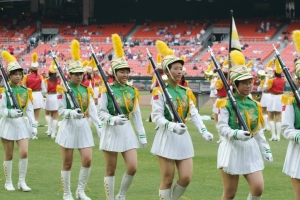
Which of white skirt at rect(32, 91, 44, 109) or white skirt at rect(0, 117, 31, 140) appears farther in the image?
white skirt at rect(32, 91, 44, 109)

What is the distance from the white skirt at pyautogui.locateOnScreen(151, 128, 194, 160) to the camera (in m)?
7.81

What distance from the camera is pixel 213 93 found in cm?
2159

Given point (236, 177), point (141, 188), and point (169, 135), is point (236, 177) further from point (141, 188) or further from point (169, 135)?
point (141, 188)

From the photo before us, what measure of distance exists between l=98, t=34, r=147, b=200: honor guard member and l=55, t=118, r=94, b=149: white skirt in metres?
0.60

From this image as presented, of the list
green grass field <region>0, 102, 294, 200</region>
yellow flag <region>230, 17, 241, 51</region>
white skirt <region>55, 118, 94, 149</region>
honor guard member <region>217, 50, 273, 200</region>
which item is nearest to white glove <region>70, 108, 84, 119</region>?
white skirt <region>55, 118, 94, 149</region>

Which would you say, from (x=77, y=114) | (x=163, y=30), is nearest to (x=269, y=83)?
(x=77, y=114)

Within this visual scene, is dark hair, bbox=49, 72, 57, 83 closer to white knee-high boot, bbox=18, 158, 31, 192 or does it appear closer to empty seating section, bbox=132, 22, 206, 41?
white knee-high boot, bbox=18, 158, 31, 192

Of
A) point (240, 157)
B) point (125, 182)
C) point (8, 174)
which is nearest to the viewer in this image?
point (240, 157)

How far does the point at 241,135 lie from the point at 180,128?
2.62 ft

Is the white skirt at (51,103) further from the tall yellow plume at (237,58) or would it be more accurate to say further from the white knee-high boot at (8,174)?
the tall yellow plume at (237,58)

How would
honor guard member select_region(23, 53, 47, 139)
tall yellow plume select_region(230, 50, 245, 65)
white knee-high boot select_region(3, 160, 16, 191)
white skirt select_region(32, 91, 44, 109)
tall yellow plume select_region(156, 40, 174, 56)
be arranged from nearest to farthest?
1. tall yellow plume select_region(230, 50, 245, 65)
2. tall yellow plume select_region(156, 40, 174, 56)
3. white knee-high boot select_region(3, 160, 16, 191)
4. honor guard member select_region(23, 53, 47, 139)
5. white skirt select_region(32, 91, 44, 109)

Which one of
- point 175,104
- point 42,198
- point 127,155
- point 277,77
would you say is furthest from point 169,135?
point 277,77

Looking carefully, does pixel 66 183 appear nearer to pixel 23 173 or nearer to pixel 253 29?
pixel 23 173

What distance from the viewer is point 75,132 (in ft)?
30.8
